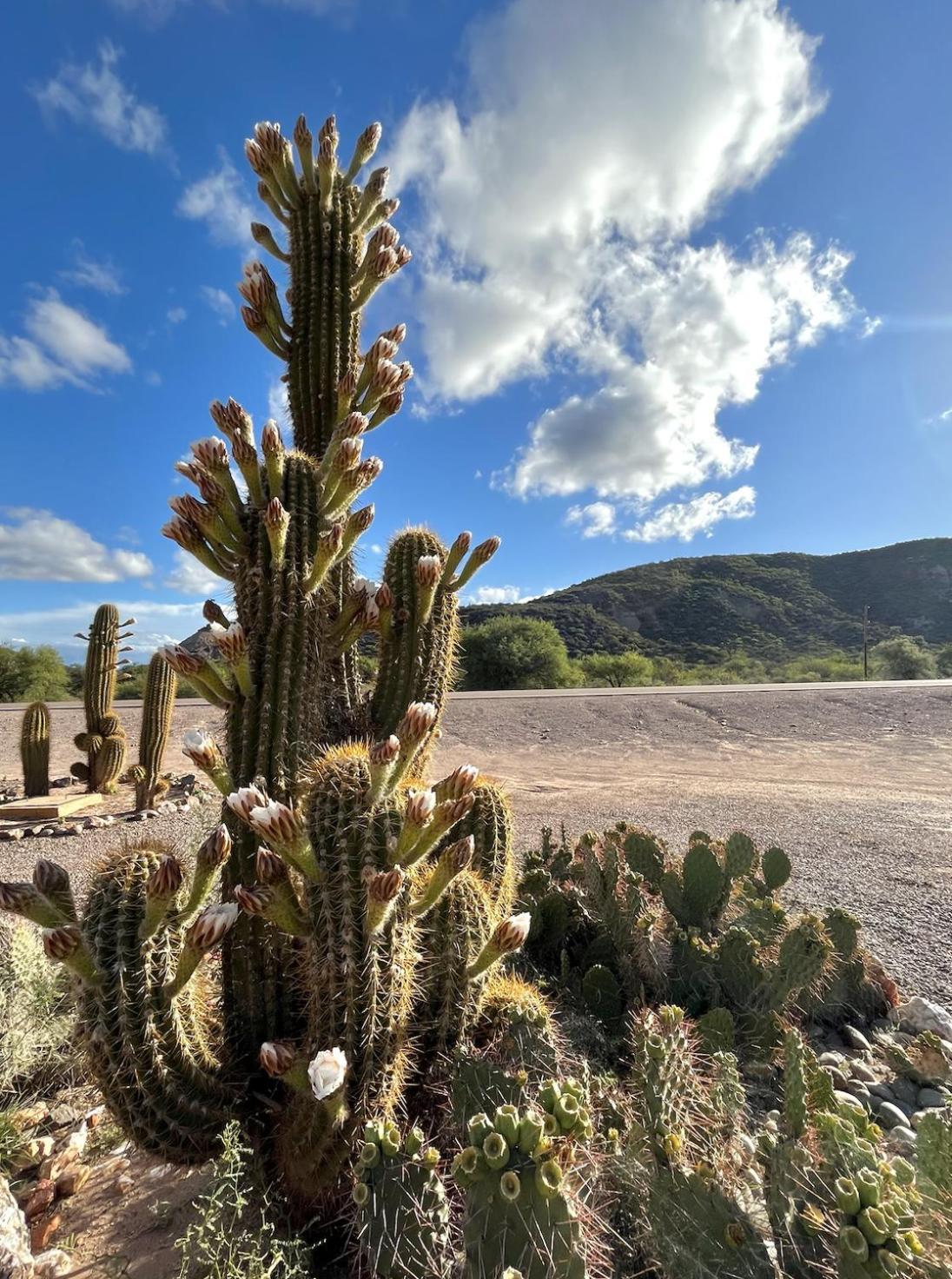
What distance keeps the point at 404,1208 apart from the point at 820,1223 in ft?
3.44

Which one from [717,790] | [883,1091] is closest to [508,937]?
[883,1091]

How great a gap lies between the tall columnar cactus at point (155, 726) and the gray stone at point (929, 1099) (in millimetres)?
9247

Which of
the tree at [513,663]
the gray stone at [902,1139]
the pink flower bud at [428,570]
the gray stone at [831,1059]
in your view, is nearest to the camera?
the gray stone at [902,1139]

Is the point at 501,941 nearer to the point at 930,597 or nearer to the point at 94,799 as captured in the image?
the point at 94,799

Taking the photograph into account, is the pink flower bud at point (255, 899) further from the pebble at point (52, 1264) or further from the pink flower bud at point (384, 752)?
the pebble at point (52, 1264)

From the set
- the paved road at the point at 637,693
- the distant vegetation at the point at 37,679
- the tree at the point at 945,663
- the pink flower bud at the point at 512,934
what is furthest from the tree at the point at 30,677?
the tree at the point at 945,663

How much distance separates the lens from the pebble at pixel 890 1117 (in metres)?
2.60

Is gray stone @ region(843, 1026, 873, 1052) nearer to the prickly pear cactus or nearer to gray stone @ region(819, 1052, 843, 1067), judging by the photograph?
gray stone @ region(819, 1052, 843, 1067)

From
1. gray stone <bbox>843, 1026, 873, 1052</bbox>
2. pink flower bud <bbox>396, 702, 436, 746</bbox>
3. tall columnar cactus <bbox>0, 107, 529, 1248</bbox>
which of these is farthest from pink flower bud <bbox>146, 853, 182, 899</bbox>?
gray stone <bbox>843, 1026, 873, 1052</bbox>

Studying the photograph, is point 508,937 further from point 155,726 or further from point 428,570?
point 155,726

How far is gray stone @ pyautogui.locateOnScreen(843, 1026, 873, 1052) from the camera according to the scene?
3.21 m

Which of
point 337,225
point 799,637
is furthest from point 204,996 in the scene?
point 799,637

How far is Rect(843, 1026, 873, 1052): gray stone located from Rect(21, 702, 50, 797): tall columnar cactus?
11.3 metres

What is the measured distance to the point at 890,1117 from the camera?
8.57ft
